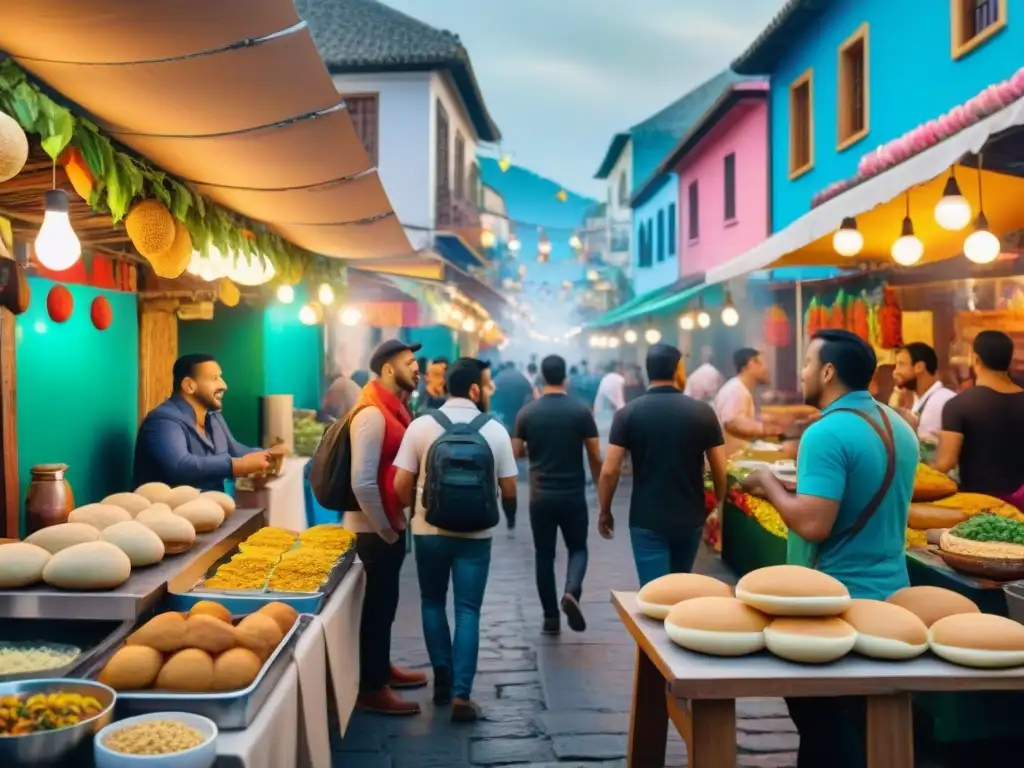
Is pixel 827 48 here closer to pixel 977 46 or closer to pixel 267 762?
pixel 977 46

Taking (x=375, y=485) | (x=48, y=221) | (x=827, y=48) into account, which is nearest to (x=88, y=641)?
(x=48, y=221)

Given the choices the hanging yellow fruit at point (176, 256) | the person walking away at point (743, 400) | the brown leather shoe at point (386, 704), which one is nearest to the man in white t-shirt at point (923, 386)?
the person walking away at point (743, 400)

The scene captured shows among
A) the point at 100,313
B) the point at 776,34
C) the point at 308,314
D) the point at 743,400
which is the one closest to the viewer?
the point at 100,313

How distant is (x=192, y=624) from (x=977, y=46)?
10099 millimetres

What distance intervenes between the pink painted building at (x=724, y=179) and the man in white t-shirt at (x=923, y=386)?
11350 mm

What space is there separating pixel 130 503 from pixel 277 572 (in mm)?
924

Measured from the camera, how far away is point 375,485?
5738mm

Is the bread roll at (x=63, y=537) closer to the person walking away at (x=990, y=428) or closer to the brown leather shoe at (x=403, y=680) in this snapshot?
the brown leather shoe at (x=403, y=680)

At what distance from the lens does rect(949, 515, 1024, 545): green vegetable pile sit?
504 cm

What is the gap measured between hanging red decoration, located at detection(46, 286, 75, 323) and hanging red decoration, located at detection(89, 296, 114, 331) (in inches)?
Answer: 25.4

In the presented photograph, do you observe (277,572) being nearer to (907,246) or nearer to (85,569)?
(85,569)

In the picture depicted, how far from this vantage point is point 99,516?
15.4 feet

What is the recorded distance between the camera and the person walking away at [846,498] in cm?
386

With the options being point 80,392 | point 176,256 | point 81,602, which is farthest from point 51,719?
point 80,392
